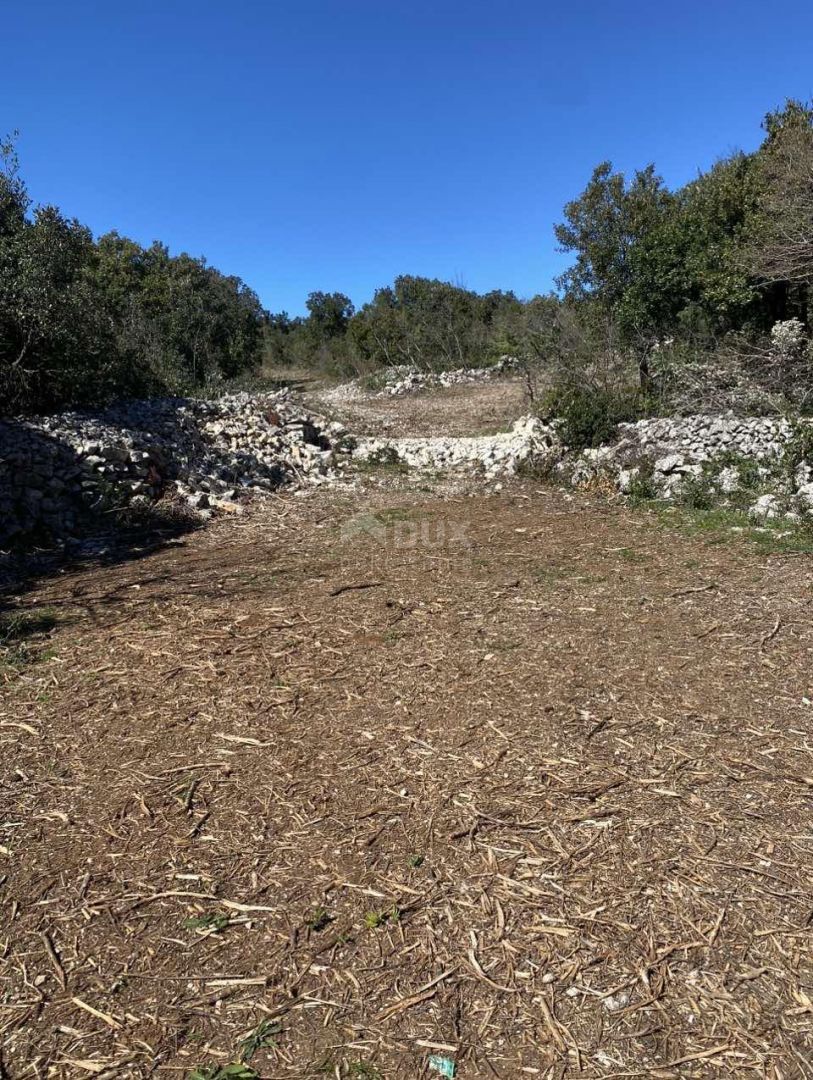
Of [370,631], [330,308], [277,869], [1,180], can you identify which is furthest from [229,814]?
[330,308]

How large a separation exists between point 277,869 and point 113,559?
14.8ft

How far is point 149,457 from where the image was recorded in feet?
28.0

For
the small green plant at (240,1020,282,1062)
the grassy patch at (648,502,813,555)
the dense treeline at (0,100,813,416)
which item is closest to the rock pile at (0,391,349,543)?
the dense treeline at (0,100,813,416)

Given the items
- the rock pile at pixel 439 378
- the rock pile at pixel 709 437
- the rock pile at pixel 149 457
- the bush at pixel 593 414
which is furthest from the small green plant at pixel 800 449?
the rock pile at pixel 439 378

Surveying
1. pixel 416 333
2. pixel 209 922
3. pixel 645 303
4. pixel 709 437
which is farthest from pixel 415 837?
pixel 416 333

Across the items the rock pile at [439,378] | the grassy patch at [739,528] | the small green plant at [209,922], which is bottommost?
the grassy patch at [739,528]

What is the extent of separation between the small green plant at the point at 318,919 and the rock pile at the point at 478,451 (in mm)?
7688

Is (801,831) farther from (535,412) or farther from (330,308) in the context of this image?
(330,308)

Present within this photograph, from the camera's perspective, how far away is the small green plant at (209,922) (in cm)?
217

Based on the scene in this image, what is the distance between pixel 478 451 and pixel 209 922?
29.2 ft

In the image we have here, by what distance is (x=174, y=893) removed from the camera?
7.60ft

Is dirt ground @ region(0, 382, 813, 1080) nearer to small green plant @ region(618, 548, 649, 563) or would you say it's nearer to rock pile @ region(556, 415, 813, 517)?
small green plant @ region(618, 548, 649, 563)

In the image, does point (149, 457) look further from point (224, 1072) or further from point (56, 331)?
point (224, 1072)

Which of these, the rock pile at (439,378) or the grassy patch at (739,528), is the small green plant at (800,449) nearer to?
the grassy patch at (739,528)
